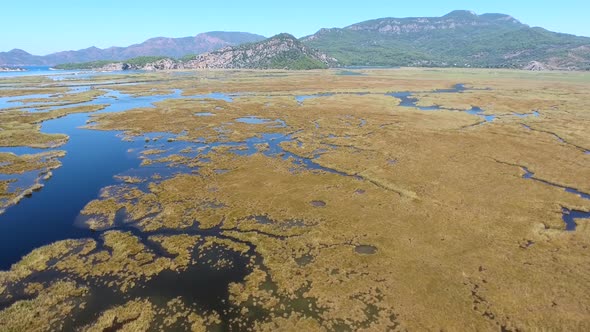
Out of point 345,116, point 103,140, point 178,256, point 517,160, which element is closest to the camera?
point 178,256

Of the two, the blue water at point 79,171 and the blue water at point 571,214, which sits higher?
the blue water at point 79,171

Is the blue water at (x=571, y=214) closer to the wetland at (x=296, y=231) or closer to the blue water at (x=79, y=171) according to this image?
the wetland at (x=296, y=231)

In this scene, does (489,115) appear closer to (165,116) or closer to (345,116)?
(345,116)

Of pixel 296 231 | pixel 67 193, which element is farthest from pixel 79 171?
pixel 296 231

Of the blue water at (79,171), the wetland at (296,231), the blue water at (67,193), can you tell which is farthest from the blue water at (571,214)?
the blue water at (67,193)

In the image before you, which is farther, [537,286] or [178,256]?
[178,256]

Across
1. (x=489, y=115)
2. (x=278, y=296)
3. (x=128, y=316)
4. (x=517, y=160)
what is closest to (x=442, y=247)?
(x=278, y=296)

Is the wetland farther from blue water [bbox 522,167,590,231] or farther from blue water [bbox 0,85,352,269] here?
blue water [bbox 0,85,352,269]

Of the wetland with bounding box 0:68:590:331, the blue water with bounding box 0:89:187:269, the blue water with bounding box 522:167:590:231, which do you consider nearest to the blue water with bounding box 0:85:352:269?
the blue water with bounding box 0:89:187:269
